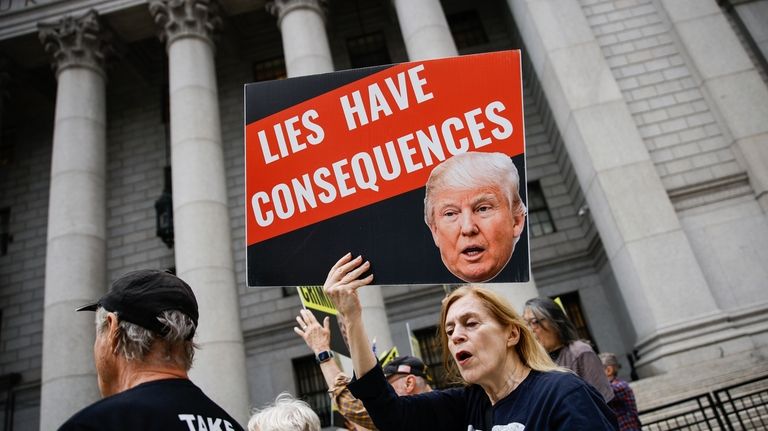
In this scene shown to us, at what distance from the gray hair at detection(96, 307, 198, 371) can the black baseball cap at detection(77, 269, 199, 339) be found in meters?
0.02

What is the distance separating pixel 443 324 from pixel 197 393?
1.10 meters

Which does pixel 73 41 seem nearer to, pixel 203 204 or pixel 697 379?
pixel 203 204

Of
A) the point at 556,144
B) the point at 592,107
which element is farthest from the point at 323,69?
the point at 556,144

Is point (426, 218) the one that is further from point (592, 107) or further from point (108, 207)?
point (108, 207)

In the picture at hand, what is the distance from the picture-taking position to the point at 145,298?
203 centimetres

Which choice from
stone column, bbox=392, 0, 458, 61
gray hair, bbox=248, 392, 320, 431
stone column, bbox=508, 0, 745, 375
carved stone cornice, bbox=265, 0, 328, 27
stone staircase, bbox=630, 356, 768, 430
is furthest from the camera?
carved stone cornice, bbox=265, 0, 328, 27

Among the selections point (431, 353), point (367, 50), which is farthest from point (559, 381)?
point (367, 50)

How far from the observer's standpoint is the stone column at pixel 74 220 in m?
11.8

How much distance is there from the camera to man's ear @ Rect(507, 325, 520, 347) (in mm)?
2186

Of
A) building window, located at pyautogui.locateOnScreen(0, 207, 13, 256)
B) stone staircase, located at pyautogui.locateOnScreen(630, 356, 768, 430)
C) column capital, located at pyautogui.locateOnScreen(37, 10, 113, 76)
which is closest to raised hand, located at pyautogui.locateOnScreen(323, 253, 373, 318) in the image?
stone staircase, located at pyautogui.locateOnScreen(630, 356, 768, 430)

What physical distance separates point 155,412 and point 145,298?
456mm

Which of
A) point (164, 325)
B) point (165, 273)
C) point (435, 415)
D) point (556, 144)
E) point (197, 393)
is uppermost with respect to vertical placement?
point (556, 144)

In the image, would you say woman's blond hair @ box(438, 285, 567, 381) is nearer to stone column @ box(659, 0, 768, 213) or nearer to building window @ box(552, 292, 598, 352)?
stone column @ box(659, 0, 768, 213)

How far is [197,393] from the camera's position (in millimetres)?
2049
